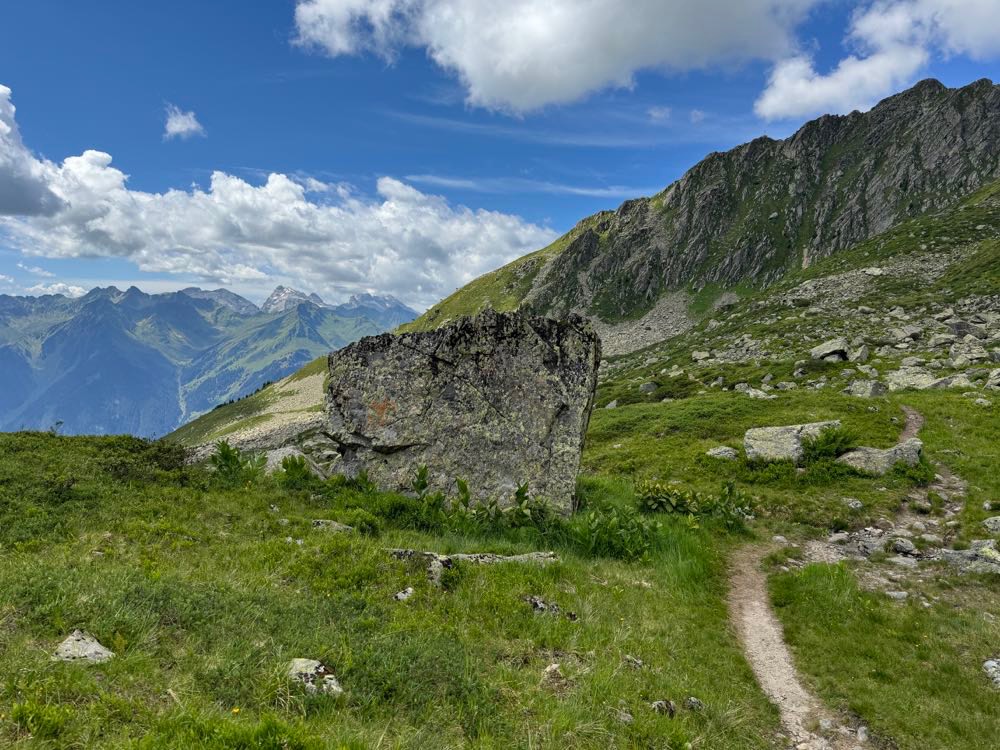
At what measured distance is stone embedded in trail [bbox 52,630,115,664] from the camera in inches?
257

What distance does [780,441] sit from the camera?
2484 centimetres

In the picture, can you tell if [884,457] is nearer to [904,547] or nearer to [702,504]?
[904,547]

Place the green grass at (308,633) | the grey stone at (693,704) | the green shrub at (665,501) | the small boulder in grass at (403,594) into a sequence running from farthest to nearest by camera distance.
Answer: the green shrub at (665,501)
the small boulder in grass at (403,594)
the grey stone at (693,704)
the green grass at (308,633)

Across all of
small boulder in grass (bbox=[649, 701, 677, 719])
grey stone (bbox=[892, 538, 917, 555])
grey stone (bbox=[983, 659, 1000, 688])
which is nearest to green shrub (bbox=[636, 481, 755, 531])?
grey stone (bbox=[892, 538, 917, 555])

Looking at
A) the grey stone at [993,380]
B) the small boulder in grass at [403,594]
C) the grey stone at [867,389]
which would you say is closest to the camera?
the small boulder in grass at [403,594]

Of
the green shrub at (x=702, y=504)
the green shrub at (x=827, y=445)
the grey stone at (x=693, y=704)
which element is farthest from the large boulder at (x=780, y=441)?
the grey stone at (x=693, y=704)

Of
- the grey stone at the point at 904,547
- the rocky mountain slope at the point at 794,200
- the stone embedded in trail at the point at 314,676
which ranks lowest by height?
the grey stone at the point at 904,547

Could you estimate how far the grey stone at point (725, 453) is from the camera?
83.4 ft

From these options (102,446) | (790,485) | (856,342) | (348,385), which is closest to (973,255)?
(856,342)

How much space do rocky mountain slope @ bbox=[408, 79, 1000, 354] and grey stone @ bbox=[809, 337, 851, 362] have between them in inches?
3780

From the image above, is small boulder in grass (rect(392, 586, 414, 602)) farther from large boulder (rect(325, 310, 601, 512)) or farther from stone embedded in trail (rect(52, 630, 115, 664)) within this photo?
large boulder (rect(325, 310, 601, 512))

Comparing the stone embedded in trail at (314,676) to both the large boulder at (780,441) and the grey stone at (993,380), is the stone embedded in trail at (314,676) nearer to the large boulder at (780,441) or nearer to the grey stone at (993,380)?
the large boulder at (780,441)

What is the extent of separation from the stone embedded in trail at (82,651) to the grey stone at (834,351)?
5285 centimetres

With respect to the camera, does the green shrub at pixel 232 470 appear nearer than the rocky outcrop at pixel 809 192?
Yes
